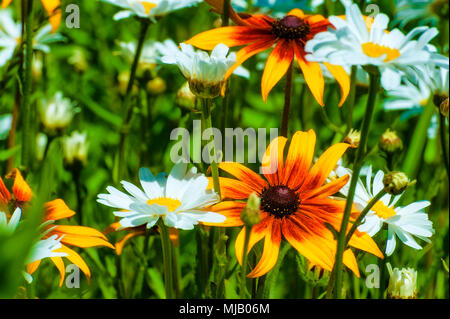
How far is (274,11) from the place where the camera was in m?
0.95

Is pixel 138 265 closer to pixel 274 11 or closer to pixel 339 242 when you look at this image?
pixel 339 242

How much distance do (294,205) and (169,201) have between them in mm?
106

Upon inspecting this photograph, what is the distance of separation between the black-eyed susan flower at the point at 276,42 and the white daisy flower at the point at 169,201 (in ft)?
0.34

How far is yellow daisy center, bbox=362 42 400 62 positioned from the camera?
401 mm

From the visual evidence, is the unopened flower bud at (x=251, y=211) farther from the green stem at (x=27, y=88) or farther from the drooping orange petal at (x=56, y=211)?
the green stem at (x=27, y=88)

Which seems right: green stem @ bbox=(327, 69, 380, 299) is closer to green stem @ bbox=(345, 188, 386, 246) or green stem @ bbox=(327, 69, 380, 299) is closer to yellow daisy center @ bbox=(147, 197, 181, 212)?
green stem @ bbox=(345, 188, 386, 246)

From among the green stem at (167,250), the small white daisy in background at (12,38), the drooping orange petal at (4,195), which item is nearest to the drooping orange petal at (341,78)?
the green stem at (167,250)

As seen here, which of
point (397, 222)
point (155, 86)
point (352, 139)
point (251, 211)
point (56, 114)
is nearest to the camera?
point (251, 211)

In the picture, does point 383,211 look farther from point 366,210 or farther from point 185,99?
point 185,99

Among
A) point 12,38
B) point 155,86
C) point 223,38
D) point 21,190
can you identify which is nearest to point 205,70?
point 223,38

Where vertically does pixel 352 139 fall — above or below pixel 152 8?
below

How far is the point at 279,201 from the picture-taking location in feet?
1.61
